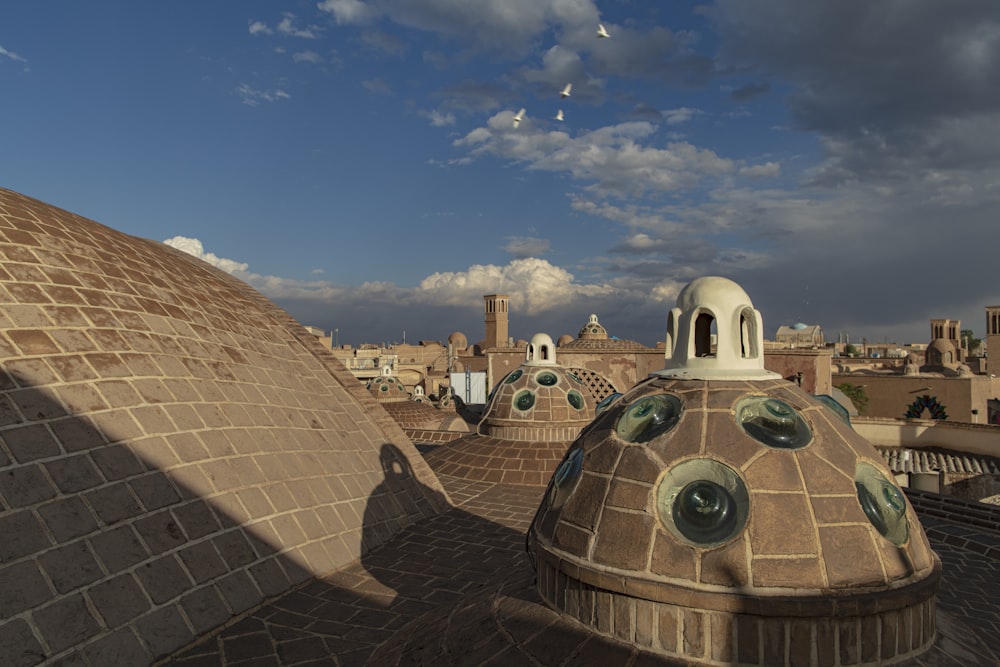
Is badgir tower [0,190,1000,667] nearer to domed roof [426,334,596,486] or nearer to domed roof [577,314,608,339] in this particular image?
domed roof [426,334,596,486]

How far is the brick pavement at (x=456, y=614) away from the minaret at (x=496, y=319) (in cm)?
3641

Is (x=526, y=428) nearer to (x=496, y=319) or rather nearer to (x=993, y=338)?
(x=496, y=319)

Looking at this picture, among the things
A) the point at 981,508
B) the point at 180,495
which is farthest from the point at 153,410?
the point at 981,508

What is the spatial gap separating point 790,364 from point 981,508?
16.5m

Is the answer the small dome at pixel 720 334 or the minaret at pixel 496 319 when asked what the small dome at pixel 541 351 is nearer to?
the small dome at pixel 720 334

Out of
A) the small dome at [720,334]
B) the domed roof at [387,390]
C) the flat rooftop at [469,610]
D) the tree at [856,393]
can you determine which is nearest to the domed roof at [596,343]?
the domed roof at [387,390]

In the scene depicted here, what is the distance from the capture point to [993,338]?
143 ft

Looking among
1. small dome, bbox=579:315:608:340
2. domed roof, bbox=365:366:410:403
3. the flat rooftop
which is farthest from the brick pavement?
small dome, bbox=579:315:608:340

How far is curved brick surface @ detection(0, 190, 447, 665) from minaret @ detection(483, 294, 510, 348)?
37.1 metres

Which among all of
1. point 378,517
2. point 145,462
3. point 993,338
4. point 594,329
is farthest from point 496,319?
point 145,462

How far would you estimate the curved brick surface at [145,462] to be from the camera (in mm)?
4488

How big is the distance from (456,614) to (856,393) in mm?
33517

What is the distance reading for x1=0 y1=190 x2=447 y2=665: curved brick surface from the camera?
4.49 metres

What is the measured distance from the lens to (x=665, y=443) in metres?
3.30
